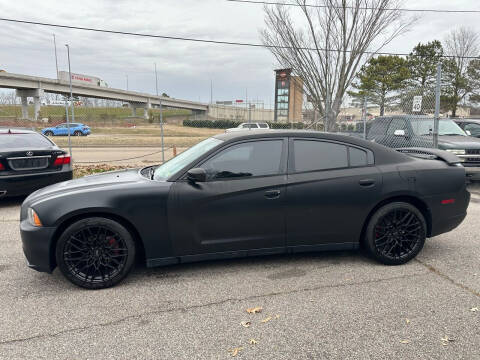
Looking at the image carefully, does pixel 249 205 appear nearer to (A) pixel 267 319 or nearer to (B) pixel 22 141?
(A) pixel 267 319

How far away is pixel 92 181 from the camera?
3744 millimetres

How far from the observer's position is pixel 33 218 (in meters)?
3.31

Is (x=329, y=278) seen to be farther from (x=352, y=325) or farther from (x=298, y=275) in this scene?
(x=352, y=325)

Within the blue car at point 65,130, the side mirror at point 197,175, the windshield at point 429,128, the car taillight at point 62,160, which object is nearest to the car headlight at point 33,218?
the side mirror at point 197,175

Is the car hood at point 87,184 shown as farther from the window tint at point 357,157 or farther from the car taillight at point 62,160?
the car taillight at point 62,160

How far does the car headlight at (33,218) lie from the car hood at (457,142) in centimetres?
830

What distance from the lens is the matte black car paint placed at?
3.33 m

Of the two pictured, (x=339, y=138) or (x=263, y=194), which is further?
(x=339, y=138)

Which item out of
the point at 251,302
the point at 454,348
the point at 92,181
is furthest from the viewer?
the point at 92,181

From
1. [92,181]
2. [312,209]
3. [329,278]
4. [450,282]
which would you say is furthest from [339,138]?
[92,181]

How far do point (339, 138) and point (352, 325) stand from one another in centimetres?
198

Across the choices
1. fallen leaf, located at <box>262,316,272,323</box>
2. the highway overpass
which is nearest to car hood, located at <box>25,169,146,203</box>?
fallen leaf, located at <box>262,316,272,323</box>

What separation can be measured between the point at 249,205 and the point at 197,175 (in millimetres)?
604

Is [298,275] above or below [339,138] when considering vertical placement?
below
